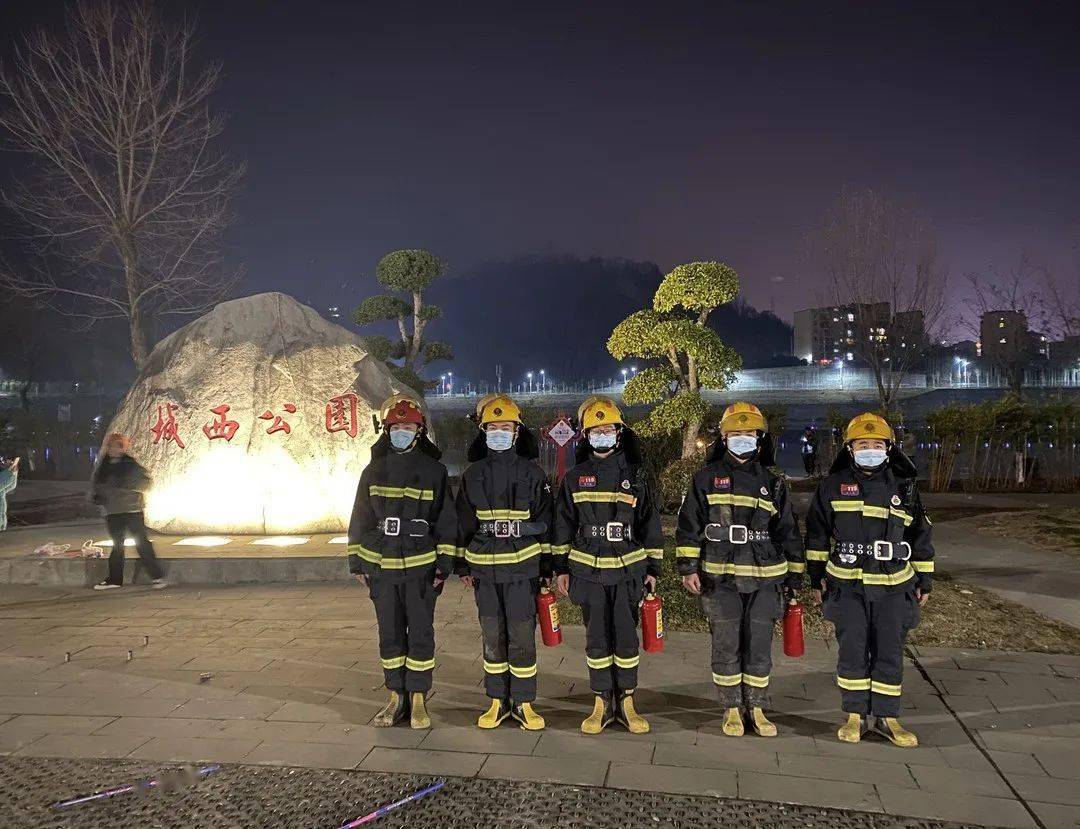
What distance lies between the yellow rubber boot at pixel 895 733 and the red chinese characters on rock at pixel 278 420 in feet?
26.8

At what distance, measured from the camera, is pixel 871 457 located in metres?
4.88

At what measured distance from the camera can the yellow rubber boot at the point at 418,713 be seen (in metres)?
5.02

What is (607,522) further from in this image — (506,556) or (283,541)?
(283,541)

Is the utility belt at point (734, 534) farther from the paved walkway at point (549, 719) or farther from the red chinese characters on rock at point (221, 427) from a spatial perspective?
the red chinese characters on rock at point (221, 427)

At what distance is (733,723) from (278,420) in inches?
305

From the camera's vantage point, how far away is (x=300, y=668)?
620cm

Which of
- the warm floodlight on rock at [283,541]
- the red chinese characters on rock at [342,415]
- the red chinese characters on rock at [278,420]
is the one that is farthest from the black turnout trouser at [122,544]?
the red chinese characters on rock at [342,415]

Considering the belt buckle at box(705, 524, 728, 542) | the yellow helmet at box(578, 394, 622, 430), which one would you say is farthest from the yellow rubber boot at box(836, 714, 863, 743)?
the yellow helmet at box(578, 394, 622, 430)

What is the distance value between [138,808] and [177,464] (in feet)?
24.5

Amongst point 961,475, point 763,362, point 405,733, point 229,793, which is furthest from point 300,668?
point 763,362

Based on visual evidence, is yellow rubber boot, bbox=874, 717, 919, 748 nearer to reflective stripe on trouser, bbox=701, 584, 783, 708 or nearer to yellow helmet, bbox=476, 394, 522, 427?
reflective stripe on trouser, bbox=701, 584, 783, 708

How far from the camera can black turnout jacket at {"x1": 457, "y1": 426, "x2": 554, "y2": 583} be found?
5.01m

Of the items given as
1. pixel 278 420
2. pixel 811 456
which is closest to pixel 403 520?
pixel 278 420

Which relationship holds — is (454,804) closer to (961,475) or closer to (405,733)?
(405,733)
